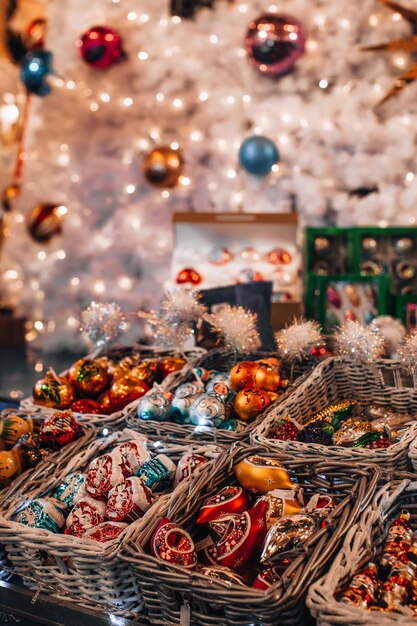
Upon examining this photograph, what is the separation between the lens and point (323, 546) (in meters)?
1.18

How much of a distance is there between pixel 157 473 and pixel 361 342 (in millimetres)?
804

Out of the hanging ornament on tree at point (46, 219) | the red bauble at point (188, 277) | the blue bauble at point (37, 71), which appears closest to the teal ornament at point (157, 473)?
the red bauble at point (188, 277)

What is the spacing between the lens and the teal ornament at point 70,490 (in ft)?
4.92

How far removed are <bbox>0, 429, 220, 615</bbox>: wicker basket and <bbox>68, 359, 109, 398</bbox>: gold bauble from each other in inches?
24.2

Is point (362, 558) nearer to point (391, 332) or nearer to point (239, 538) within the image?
point (239, 538)

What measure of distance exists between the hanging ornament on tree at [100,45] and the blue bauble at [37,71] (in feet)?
0.91

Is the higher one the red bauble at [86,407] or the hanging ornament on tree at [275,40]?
the hanging ornament on tree at [275,40]

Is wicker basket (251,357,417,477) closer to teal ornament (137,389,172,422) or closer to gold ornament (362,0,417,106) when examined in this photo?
teal ornament (137,389,172,422)

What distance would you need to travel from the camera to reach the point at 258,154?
4.18 m

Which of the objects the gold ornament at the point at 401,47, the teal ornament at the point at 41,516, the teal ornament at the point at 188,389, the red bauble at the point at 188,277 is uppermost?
the gold ornament at the point at 401,47

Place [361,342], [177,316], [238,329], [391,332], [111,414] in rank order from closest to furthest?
[111,414] < [361,342] < [238,329] < [177,316] < [391,332]

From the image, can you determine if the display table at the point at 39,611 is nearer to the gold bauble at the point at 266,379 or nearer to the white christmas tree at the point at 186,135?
the gold bauble at the point at 266,379

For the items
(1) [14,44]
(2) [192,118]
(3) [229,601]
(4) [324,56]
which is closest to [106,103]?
(2) [192,118]

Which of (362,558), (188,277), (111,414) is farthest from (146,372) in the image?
(188,277)
